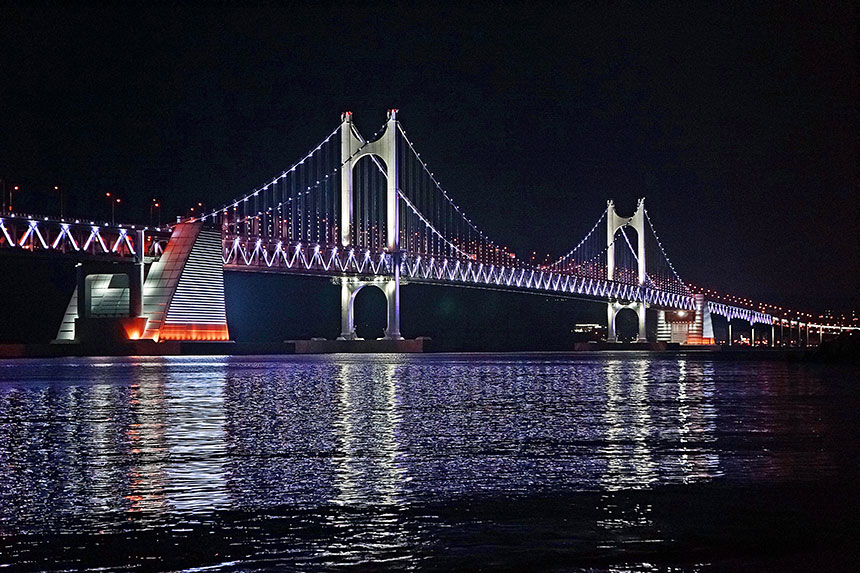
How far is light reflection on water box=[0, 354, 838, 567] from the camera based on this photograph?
7.46 metres

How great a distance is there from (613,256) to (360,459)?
374 feet

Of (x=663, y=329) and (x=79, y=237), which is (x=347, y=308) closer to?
(x=79, y=237)

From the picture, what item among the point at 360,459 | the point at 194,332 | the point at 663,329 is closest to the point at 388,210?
the point at 194,332

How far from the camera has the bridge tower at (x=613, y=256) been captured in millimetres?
117750

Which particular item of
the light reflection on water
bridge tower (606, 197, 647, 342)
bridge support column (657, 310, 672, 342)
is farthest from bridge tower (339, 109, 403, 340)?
the light reflection on water

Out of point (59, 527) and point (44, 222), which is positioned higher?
point (44, 222)

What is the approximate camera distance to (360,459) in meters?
10.9

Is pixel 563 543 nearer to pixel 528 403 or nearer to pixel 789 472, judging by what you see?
pixel 789 472

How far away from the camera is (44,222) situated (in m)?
70.2

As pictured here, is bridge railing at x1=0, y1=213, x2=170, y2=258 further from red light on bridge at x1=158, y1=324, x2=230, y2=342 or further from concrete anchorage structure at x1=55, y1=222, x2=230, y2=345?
red light on bridge at x1=158, y1=324, x2=230, y2=342

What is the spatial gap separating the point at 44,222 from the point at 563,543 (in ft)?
222

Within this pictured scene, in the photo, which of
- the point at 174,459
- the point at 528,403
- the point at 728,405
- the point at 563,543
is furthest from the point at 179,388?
the point at 563,543

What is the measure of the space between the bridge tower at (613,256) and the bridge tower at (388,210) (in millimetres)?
30944

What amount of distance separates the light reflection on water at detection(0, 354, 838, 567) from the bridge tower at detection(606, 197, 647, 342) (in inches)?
3715
